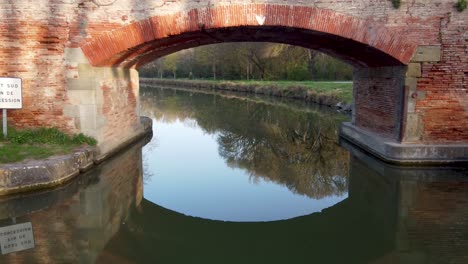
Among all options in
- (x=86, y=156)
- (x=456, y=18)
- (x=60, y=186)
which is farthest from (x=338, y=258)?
(x=456, y=18)

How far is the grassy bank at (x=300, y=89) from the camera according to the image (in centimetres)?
1991

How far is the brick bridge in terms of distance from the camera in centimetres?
714

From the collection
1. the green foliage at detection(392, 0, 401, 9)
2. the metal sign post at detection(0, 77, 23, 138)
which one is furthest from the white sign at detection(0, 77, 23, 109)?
the green foliage at detection(392, 0, 401, 9)

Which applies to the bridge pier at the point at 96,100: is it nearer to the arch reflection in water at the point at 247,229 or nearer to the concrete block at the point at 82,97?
the concrete block at the point at 82,97

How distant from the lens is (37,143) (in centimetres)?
714

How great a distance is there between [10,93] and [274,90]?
888 inches

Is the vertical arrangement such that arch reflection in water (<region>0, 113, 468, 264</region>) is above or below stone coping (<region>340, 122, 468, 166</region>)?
below

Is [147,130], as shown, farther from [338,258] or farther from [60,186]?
[338,258]

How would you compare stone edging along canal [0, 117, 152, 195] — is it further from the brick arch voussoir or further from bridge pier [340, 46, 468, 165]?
bridge pier [340, 46, 468, 165]

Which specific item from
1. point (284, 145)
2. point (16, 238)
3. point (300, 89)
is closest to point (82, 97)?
point (16, 238)

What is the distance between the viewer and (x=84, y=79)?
7.46 metres

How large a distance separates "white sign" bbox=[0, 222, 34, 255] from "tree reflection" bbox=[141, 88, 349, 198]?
3.97m

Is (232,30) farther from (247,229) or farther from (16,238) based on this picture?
(16,238)

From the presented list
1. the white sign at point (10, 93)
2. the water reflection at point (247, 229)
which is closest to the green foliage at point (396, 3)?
the water reflection at point (247, 229)
